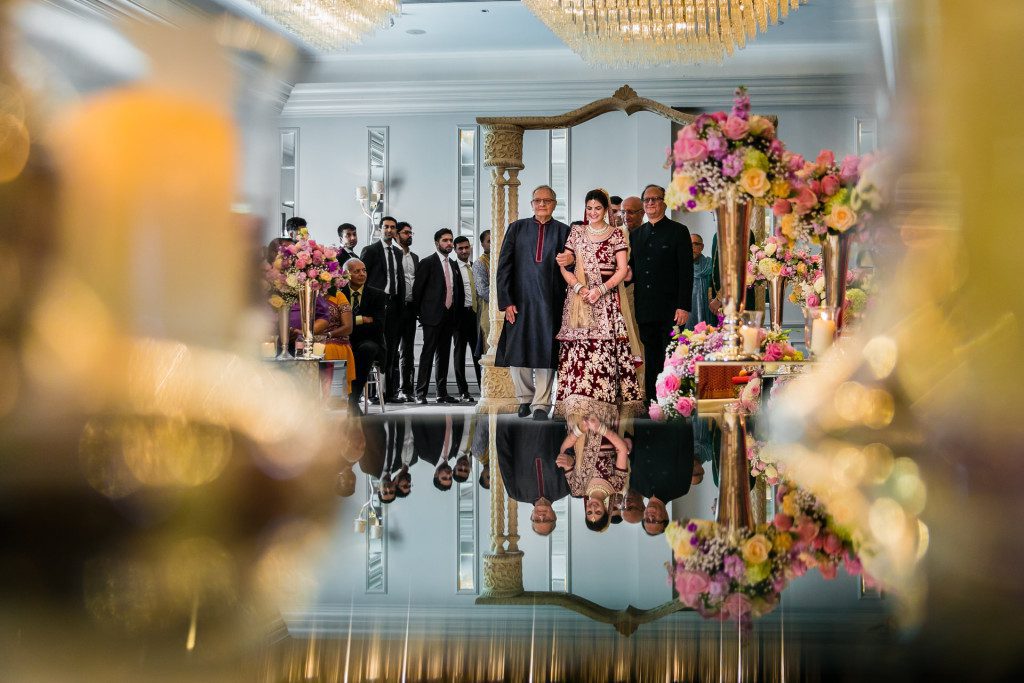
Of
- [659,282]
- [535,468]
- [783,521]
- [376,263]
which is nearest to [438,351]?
[376,263]

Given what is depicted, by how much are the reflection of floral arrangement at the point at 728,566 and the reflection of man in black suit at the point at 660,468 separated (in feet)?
0.36

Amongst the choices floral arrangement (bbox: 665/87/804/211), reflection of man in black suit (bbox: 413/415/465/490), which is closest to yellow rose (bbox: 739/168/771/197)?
floral arrangement (bbox: 665/87/804/211)

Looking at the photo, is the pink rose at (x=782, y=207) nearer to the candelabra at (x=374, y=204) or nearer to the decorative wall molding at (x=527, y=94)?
the decorative wall molding at (x=527, y=94)

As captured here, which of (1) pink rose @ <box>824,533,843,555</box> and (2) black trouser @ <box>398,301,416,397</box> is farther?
(2) black trouser @ <box>398,301,416,397</box>

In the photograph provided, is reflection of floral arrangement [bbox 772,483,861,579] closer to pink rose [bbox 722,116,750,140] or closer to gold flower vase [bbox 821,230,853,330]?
gold flower vase [bbox 821,230,853,330]

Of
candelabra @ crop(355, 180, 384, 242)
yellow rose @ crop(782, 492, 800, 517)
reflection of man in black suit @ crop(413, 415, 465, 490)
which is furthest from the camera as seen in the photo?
candelabra @ crop(355, 180, 384, 242)

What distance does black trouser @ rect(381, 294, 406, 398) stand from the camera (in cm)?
912

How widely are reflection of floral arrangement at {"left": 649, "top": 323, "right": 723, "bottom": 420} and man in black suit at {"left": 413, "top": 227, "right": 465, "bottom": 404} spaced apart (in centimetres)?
418

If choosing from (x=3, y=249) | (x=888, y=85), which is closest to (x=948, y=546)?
(x=888, y=85)

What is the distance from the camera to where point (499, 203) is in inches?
287

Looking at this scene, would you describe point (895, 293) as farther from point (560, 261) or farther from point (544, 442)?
point (560, 261)

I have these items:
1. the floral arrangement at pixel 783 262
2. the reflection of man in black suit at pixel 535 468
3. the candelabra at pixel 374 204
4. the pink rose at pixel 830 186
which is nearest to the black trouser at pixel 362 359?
the reflection of man in black suit at pixel 535 468

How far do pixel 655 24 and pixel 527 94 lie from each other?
213 inches

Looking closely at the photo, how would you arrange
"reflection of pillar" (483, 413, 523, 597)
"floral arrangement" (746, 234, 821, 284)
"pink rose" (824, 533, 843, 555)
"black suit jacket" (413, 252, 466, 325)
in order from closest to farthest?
"reflection of pillar" (483, 413, 523, 597), "pink rose" (824, 533, 843, 555), "floral arrangement" (746, 234, 821, 284), "black suit jacket" (413, 252, 466, 325)
